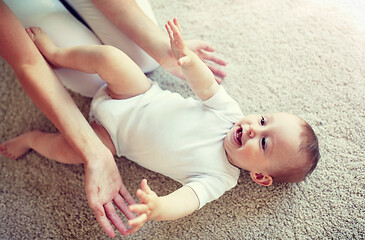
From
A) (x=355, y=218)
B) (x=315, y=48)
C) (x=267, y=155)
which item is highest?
(x=315, y=48)

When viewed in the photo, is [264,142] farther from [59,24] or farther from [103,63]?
[59,24]

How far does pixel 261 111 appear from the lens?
1.05 m

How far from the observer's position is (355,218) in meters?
0.92

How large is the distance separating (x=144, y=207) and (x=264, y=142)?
368mm

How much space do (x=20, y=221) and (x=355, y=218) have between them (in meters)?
1.04

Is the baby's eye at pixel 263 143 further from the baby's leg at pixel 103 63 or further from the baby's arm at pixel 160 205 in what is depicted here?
the baby's leg at pixel 103 63

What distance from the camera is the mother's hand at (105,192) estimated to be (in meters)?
0.78

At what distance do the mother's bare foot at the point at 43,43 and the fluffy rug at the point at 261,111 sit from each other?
0.22 m

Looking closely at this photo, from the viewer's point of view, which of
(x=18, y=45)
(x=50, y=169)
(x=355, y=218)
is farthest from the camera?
(x=50, y=169)

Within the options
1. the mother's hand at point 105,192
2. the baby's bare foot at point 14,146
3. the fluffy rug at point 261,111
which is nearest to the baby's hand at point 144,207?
the mother's hand at point 105,192

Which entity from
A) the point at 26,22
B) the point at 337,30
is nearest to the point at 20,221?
the point at 26,22

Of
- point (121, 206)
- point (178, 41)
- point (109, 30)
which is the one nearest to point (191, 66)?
point (178, 41)

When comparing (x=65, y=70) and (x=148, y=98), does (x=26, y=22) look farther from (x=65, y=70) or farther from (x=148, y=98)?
(x=148, y=98)

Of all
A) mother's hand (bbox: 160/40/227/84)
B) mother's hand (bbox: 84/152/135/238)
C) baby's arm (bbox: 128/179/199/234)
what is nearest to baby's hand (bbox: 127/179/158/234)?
baby's arm (bbox: 128/179/199/234)
